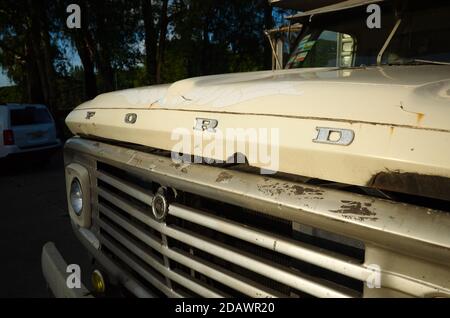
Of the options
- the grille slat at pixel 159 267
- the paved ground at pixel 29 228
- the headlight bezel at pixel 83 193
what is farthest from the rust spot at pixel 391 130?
the paved ground at pixel 29 228

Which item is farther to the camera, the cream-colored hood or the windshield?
the windshield

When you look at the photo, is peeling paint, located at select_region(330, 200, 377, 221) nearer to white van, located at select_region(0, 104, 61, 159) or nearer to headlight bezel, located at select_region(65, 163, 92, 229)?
headlight bezel, located at select_region(65, 163, 92, 229)

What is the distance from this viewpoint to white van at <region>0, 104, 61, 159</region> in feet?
30.6

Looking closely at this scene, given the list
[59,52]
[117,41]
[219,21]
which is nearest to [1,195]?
[117,41]

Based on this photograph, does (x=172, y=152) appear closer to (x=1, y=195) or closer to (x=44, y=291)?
(x=44, y=291)

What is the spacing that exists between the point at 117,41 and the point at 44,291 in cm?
1492

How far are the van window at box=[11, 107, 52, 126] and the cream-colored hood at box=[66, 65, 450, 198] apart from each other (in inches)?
355

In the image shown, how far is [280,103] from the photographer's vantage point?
4.41 feet

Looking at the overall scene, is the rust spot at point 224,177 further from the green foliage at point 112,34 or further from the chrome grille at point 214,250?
the green foliage at point 112,34

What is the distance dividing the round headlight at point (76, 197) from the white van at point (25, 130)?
→ 7.98 meters

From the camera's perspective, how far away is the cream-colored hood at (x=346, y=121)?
1.02 metres
